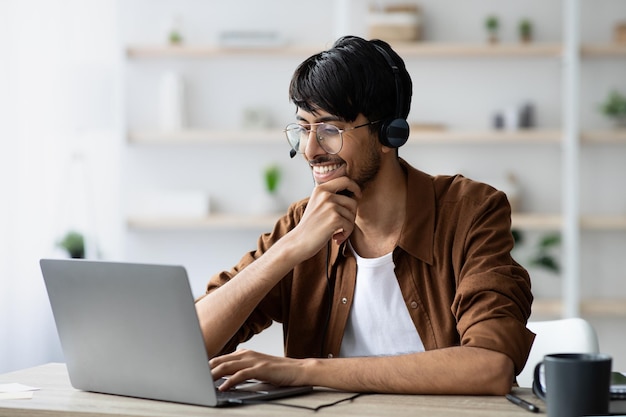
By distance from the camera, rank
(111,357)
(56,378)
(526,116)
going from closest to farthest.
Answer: (111,357)
(56,378)
(526,116)

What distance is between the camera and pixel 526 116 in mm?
4316

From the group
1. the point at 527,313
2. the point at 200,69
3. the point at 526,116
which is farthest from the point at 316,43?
the point at 527,313

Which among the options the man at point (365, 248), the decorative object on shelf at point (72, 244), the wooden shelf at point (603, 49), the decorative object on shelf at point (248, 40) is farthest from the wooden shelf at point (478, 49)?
the man at point (365, 248)

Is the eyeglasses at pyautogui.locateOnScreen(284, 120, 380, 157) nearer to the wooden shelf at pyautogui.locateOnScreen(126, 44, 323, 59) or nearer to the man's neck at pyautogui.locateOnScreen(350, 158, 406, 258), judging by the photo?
the man's neck at pyautogui.locateOnScreen(350, 158, 406, 258)

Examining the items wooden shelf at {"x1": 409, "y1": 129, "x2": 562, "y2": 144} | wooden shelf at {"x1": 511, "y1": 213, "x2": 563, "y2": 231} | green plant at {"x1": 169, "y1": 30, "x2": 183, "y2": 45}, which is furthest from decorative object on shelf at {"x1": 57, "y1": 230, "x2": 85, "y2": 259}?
wooden shelf at {"x1": 511, "y1": 213, "x2": 563, "y2": 231}

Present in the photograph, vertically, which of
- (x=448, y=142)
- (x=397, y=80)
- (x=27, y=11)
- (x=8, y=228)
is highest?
(x=27, y=11)

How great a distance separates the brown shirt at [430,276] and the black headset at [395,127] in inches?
3.7

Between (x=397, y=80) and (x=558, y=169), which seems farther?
(x=558, y=169)

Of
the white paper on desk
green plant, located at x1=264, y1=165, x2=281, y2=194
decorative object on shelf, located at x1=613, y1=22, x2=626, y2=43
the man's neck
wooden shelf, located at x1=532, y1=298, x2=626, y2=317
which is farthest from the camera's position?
green plant, located at x1=264, y1=165, x2=281, y2=194

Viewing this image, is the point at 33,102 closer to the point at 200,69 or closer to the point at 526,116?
the point at 200,69

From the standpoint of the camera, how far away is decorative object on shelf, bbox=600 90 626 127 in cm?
423

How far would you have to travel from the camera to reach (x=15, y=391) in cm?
156

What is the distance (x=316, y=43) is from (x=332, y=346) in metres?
2.74

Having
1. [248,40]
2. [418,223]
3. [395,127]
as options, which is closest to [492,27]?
[248,40]
